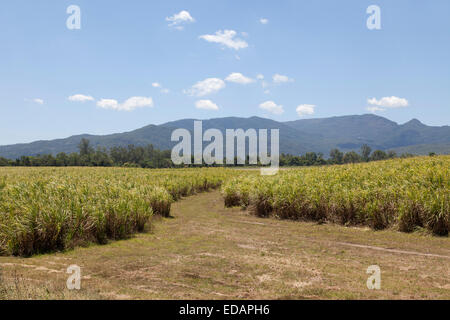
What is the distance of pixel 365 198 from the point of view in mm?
15953

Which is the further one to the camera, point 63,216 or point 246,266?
point 63,216

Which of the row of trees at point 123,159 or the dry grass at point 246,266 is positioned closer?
the dry grass at point 246,266

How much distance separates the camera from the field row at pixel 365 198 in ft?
45.8

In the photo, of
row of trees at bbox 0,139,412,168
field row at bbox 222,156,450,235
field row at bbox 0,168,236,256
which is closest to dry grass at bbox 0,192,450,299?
field row at bbox 0,168,236,256

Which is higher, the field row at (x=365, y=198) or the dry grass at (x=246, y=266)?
the field row at (x=365, y=198)

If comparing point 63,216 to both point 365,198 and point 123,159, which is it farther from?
point 123,159

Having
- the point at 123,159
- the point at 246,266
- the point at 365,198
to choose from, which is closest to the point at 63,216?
the point at 246,266

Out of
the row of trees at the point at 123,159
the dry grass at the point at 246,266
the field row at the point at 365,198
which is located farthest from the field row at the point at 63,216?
the row of trees at the point at 123,159

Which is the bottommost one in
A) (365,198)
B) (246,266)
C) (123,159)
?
(246,266)

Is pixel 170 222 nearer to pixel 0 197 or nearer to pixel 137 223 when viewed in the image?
pixel 137 223

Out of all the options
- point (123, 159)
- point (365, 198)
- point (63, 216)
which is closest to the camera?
point (63, 216)

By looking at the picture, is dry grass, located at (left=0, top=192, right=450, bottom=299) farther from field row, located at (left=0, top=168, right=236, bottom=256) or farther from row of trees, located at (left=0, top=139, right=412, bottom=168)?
row of trees, located at (left=0, top=139, right=412, bottom=168)

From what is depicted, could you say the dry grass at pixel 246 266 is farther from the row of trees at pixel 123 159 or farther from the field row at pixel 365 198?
the row of trees at pixel 123 159
